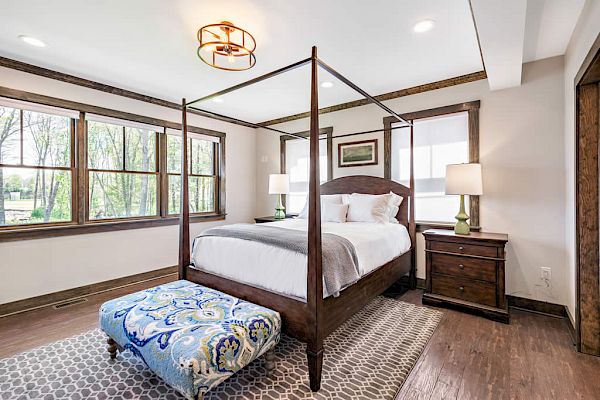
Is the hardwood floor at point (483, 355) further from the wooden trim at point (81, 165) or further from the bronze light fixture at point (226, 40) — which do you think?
the bronze light fixture at point (226, 40)

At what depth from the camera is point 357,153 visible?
4.18 m

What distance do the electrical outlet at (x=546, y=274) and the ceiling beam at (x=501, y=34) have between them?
6.29 feet

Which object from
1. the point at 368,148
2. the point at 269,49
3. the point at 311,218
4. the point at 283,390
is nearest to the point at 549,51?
the point at 368,148

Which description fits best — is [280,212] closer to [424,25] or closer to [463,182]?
[463,182]

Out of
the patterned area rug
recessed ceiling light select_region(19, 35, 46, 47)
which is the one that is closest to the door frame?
the patterned area rug

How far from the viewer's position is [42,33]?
7.92 feet

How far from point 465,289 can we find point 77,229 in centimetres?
435

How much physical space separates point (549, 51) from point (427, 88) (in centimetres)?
116

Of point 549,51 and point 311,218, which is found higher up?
point 549,51

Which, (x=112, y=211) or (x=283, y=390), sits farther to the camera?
(x=112, y=211)

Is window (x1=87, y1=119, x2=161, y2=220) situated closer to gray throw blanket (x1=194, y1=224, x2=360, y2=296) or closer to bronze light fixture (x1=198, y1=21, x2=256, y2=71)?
bronze light fixture (x1=198, y1=21, x2=256, y2=71)

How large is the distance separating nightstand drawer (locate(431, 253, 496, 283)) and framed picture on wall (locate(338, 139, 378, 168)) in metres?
1.61

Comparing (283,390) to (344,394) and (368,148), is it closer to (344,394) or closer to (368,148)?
(344,394)

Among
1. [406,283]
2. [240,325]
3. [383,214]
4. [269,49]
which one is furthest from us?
[406,283]
